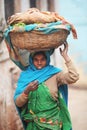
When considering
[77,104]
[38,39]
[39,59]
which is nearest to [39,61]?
[39,59]

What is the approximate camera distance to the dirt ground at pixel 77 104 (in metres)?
8.24

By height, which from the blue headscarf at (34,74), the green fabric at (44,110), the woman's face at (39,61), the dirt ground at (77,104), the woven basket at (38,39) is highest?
the woven basket at (38,39)

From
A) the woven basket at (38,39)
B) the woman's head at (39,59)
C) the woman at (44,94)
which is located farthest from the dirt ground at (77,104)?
the woven basket at (38,39)

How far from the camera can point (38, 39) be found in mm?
6160

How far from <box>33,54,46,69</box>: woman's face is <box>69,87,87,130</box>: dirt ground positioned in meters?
1.89

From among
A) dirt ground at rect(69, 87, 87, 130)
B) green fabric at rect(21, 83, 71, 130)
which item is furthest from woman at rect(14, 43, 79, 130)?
dirt ground at rect(69, 87, 87, 130)

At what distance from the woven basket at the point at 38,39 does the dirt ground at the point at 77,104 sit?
2.07 m

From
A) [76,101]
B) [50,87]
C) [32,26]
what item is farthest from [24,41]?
[76,101]

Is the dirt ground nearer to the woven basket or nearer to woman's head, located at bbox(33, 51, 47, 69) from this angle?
woman's head, located at bbox(33, 51, 47, 69)

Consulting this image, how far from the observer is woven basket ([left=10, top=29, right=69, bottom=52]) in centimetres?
616

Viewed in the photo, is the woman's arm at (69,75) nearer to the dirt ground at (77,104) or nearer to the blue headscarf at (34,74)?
the blue headscarf at (34,74)

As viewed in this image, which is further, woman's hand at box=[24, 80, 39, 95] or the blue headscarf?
the blue headscarf

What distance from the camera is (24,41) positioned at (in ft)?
20.4

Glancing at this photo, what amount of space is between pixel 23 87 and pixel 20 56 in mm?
→ 461
